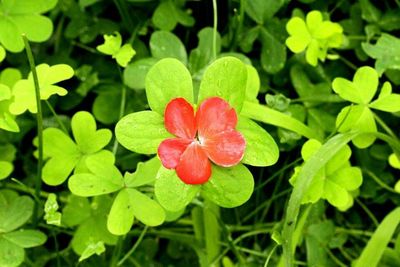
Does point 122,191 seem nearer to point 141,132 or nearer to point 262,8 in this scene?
point 141,132

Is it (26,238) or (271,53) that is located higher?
(271,53)

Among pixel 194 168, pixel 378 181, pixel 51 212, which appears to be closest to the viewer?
pixel 194 168

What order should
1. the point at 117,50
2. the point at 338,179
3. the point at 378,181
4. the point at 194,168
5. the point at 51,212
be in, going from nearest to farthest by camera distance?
the point at 194,168 → the point at 51,212 → the point at 338,179 → the point at 117,50 → the point at 378,181

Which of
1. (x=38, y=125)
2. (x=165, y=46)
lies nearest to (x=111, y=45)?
(x=165, y=46)

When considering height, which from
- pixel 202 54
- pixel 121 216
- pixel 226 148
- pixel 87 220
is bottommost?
pixel 87 220

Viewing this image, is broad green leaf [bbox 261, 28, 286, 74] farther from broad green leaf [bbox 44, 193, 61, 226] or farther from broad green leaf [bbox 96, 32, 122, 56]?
broad green leaf [bbox 44, 193, 61, 226]

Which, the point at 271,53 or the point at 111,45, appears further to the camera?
the point at 271,53

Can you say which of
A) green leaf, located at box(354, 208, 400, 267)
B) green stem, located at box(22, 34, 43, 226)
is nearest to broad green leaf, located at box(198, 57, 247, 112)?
green stem, located at box(22, 34, 43, 226)
